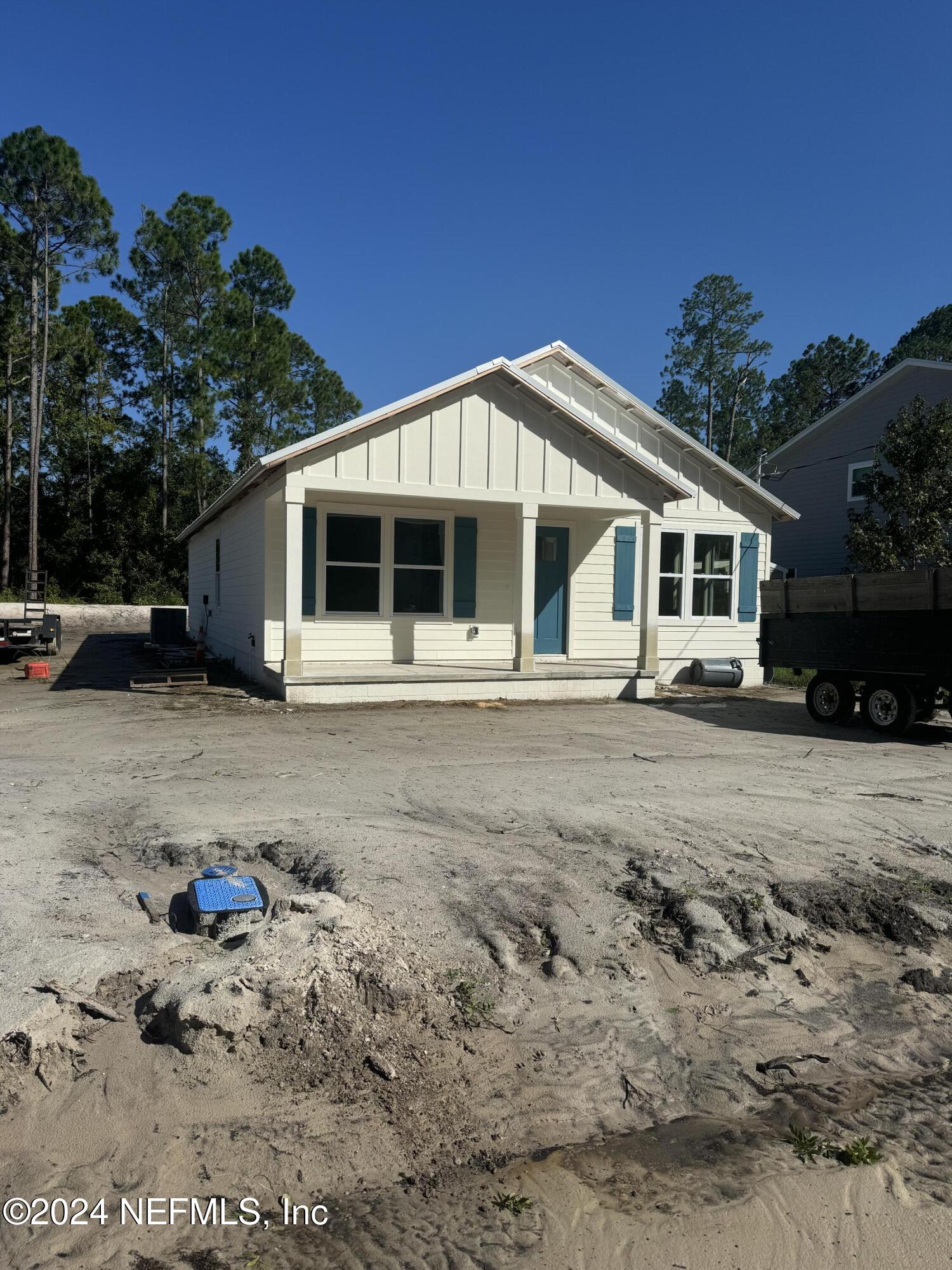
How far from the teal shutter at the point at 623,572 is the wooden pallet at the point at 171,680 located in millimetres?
7094

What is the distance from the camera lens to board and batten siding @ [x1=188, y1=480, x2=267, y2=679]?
1286 cm

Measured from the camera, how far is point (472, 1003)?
342cm

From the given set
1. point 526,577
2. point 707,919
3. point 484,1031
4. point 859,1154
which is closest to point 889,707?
point 526,577

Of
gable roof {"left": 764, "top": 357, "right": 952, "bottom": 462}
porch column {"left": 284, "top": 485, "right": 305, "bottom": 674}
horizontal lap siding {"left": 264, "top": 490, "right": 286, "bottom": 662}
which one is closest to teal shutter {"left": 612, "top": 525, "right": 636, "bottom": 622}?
horizontal lap siding {"left": 264, "top": 490, "right": 286, "bottom": 662}

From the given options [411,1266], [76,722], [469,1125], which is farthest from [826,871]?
[76,722]

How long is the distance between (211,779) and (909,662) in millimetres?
7600

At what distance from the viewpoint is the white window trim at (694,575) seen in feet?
51.1

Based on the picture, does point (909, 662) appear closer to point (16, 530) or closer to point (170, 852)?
point (170, 852)

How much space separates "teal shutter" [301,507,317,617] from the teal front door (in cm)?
385

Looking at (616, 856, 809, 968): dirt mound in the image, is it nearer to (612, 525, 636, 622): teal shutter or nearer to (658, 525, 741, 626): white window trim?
(612, 525, 636, 622): teal shutter

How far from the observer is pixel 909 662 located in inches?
376

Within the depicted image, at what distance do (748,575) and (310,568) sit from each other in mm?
8492

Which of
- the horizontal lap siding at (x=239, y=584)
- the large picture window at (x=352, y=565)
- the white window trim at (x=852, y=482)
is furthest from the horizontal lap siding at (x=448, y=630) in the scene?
the white window trim at (x=852, y=482)

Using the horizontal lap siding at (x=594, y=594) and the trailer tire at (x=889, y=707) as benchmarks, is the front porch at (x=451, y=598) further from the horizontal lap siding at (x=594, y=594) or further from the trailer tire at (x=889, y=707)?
the trailer tire at (x=889, y=707)
